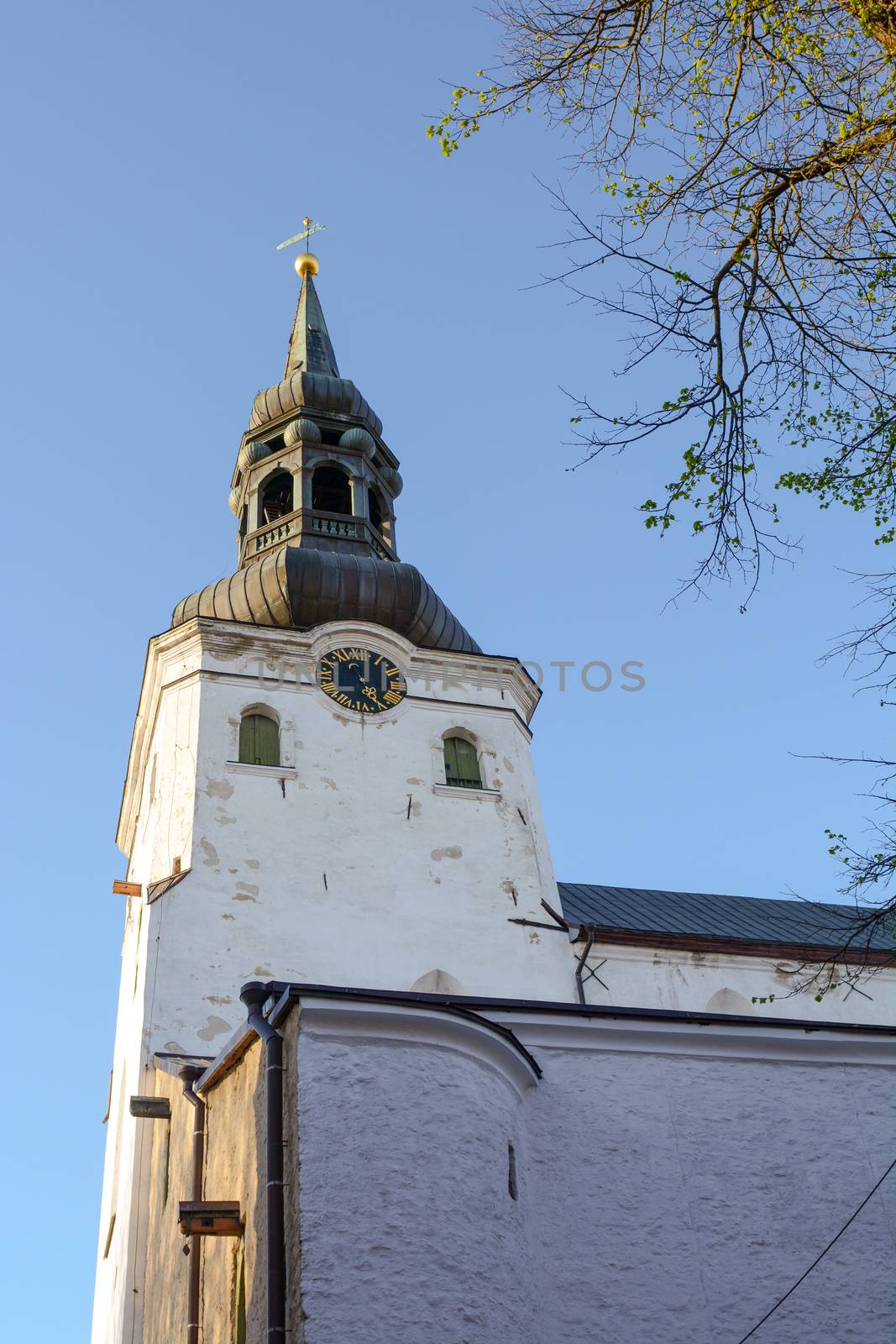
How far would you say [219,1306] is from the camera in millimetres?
10695

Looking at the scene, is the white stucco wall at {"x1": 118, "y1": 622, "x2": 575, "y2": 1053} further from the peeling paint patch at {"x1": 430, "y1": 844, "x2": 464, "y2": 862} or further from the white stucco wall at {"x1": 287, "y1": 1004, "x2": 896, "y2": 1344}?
the white stucco wall at {"x1": 287, "y1": 1004, "x2": 896, "y2": 1344}

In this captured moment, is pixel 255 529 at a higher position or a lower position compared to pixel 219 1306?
higher

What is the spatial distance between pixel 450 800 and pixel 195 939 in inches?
180

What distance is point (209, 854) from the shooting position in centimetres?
1930

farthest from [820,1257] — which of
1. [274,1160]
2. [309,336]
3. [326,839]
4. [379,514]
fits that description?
[309,336]

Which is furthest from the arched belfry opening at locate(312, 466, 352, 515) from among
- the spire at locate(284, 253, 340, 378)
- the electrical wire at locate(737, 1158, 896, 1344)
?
the electrical wire at locate(737, 1158, 896, 1344)

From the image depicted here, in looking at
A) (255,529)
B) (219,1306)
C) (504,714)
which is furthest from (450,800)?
(219,1306)

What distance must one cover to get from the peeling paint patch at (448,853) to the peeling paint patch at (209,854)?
9.46 feet

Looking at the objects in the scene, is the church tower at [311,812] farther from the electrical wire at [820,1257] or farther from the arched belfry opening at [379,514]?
the electrical wire at [820,1257]

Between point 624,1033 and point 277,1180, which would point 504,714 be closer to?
point 624,1033

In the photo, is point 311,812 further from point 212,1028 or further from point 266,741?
point 212,1028

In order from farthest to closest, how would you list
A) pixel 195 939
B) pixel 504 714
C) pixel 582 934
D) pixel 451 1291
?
pixel 504 714 → pixel 582 934 → pixel 195 939 → pixel 451 1291

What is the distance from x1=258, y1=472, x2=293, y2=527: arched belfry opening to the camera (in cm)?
2709

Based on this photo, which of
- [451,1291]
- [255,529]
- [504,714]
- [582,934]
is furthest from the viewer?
[255,529]
